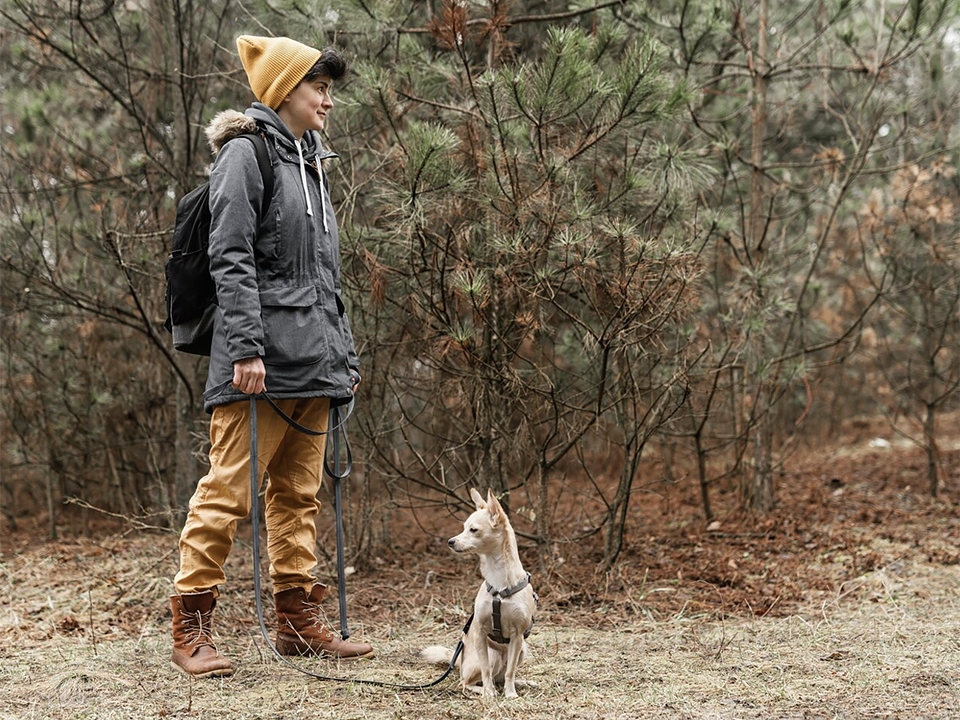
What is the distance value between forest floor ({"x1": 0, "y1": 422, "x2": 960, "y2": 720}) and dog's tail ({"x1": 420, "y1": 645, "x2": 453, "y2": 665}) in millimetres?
64

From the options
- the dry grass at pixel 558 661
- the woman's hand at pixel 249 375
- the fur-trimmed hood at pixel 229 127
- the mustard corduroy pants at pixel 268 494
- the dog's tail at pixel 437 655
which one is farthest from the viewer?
the dog's tail at pixel 437 655

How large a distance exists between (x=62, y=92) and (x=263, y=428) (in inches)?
224

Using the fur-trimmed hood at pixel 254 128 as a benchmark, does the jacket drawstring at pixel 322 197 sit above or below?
below

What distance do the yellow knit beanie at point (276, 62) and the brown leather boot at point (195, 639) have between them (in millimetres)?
1998

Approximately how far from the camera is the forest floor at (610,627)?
316 cm

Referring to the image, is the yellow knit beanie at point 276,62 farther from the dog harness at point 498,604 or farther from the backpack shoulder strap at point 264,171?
the dog harness at point 498,604

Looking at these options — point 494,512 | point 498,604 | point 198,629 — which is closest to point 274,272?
point 494,512

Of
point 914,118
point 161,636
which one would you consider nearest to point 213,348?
point 161,636

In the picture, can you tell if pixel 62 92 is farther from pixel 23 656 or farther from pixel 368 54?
pixel 23 656

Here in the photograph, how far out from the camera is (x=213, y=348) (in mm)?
3432

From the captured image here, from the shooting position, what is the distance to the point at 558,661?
12.5 ft

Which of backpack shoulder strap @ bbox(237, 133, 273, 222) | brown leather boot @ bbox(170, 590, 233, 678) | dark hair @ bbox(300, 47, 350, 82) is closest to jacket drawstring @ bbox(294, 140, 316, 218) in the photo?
backpack shoulder strap @ bbox(237, 133, 273, 222)

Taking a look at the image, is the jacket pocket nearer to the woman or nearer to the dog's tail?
the woman

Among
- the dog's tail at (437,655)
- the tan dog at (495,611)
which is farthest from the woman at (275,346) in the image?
the tan dog at (495,611)
